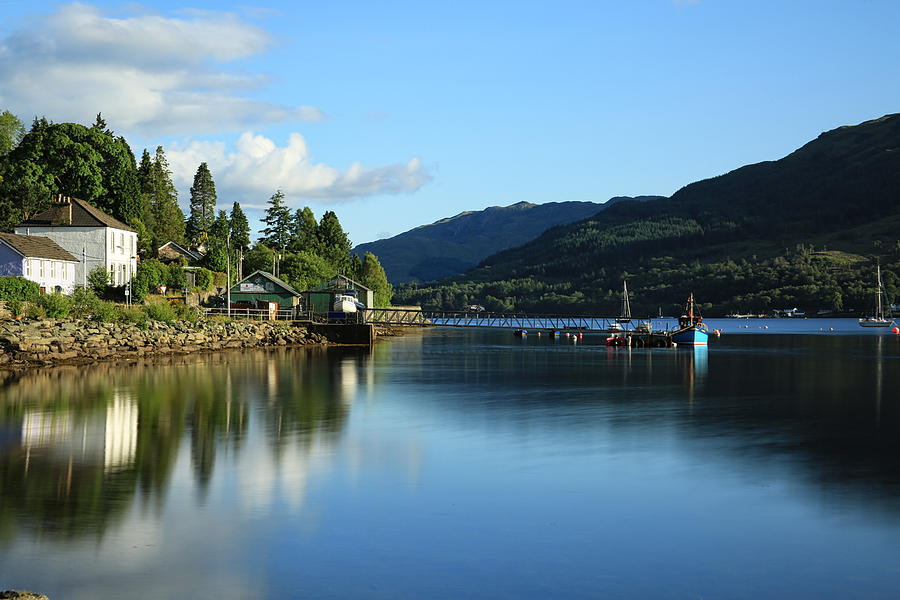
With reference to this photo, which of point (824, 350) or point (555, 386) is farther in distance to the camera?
point (824, 350)

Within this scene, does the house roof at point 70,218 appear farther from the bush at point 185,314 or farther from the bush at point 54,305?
the bush at point 54,305

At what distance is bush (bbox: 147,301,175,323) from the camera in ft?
247

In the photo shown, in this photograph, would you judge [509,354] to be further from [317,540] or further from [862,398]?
[317,540]

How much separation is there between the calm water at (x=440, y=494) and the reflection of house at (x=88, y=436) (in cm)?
15

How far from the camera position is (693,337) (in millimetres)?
103625

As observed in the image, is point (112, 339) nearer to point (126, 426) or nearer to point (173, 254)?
point (126, 426)

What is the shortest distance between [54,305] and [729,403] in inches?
1898

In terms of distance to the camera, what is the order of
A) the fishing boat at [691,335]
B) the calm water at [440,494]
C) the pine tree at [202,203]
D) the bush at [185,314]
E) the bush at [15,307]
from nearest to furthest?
the calm water at [440,494]
the bush at [15,307]
the bush at [185,314]
the fishing boat at [691,335]
the pine tree at [202,203]

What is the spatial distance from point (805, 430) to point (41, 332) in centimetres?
4857

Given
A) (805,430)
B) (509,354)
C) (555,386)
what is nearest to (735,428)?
(805,430)

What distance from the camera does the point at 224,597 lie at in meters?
13.7

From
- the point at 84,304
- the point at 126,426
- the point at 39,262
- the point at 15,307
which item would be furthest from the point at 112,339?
the point at 126,426

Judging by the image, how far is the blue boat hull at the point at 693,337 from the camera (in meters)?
103

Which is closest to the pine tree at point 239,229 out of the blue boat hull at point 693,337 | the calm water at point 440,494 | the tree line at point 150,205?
the tree line at point 150,205
